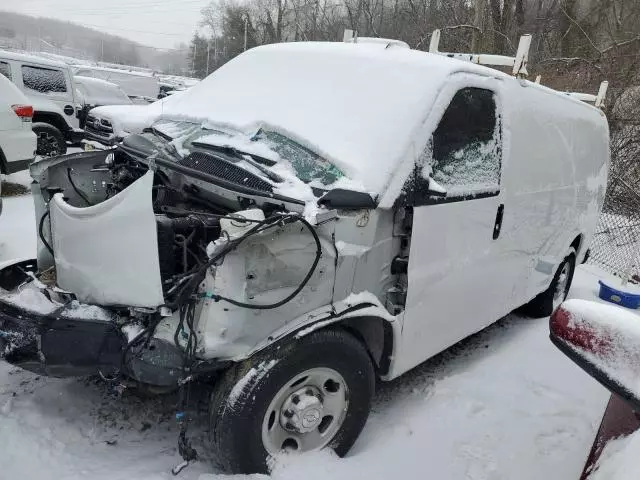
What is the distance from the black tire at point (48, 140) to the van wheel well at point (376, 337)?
9040 mm

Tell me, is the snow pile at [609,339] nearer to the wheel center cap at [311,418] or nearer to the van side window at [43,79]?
the wheel center cap at [311,418]

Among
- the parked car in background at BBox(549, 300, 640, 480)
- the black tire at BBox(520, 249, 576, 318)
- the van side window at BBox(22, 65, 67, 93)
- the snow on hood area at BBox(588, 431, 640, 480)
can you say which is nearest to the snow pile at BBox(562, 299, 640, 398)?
the parked car in background at BBox(549, 300, 640, 480)

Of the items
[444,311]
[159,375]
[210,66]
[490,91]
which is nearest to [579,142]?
[490,91]

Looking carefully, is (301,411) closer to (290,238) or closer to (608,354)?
(290,238)

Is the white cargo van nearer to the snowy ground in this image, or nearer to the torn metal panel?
the torn metal panel

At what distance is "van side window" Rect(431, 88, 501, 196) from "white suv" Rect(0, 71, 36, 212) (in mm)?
6541

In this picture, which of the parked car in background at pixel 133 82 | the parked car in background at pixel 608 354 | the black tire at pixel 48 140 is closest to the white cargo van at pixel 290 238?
the parked car in background at pixel 608 354

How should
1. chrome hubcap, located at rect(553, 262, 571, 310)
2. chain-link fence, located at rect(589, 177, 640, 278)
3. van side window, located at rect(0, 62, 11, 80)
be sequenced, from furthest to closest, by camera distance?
van side window, located at rect(0, 62, 11, 80), chain-link fence, located at rect(589, 177, 640, 278), chrome hubcap, located at rect(553, 262, 571, 310)

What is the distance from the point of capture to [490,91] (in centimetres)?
322

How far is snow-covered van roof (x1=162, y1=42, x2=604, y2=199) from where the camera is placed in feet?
8.75

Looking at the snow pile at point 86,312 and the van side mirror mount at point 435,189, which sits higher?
the van side mirror mount at point 435,189

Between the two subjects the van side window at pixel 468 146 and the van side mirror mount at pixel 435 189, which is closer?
the van side mirror mount at pixel 435 189

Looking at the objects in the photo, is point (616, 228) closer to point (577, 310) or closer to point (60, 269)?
point (577, 310)

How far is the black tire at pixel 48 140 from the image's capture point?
9984mm
